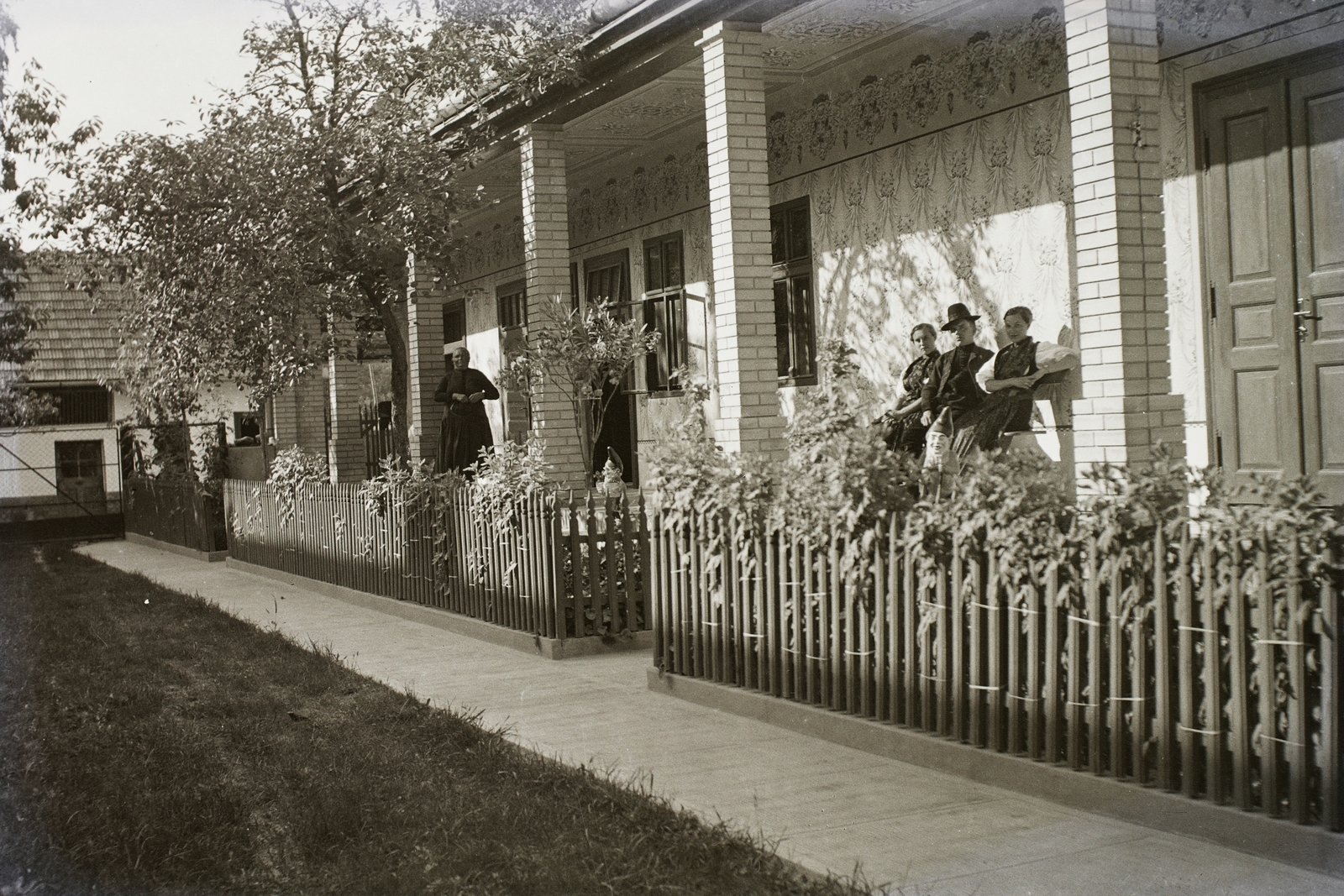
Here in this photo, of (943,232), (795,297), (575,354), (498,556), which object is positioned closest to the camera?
(498,556)

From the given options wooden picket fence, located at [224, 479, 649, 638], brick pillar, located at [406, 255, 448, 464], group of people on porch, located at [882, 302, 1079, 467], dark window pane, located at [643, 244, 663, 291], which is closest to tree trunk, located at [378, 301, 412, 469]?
wooden picket fence, located at [224, 479, 649, 638]

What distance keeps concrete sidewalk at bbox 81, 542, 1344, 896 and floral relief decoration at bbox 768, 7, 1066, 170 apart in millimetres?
5331

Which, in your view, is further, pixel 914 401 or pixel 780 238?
pixel 780 238

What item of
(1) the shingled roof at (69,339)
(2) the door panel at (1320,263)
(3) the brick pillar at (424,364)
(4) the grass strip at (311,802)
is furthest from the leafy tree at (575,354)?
(1) the shingled roof at (69,339)

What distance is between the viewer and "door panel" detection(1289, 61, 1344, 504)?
7848 millimetres

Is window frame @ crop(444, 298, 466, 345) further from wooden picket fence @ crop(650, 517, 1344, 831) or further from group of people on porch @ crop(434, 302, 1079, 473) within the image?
wooden picket fence @ crop(650, 517, 1344, 831)

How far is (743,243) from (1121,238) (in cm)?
348

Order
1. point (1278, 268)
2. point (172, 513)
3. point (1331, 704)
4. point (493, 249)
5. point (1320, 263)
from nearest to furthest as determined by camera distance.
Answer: point (1331, 704), point (1320, 263), point (1278, 268), point (493, 249), point (172, 513)

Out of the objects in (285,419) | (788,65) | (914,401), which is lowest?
(914,401)

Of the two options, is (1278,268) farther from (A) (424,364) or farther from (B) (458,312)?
(B) (458,312)

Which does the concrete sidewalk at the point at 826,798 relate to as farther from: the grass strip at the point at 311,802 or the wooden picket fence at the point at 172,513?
the wooden picket fence at the point at 172,513

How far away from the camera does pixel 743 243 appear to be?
30.5 ft

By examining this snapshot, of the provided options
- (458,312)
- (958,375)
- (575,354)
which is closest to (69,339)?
(458,312)

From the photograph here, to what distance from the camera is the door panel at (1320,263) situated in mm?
7848
